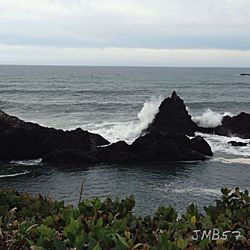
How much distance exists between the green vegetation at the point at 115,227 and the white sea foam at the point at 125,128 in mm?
28261

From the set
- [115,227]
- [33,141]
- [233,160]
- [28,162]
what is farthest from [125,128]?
[115,227]

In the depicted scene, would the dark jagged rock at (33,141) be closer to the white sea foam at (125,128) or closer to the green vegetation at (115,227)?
the white sea foam at (125,128)

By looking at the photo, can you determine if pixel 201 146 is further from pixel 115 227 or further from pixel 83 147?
pixel 115 227

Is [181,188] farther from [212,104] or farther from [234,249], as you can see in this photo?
[212,104]

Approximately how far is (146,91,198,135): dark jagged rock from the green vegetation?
28430 mm

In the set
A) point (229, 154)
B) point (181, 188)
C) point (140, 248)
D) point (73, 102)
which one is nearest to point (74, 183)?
point (181, 188)

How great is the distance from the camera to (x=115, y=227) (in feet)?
13.5

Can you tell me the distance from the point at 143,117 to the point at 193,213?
3532cm

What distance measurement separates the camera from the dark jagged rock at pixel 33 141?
27328 mm

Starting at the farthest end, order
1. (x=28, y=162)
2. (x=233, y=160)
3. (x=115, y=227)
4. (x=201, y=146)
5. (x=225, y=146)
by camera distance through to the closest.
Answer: (x=225, y=146) → (x=201, y=146) → (x=233, y=160) → (x=28, y=162) → (x=115, y=227)

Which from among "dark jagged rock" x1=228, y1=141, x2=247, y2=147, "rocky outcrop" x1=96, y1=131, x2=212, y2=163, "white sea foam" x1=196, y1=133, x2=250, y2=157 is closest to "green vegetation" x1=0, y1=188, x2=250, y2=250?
"rocky outcrop" x1=96, y1=131, x2=212, y2=163

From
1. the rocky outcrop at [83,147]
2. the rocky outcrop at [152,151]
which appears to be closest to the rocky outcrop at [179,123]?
the rocky outcrop at [83,147]

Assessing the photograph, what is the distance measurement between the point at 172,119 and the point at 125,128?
5022mm

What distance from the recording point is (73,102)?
63281mm
